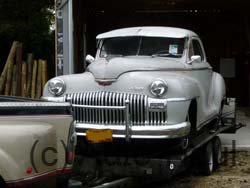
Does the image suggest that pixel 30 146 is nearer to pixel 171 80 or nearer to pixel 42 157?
pixel 42 157

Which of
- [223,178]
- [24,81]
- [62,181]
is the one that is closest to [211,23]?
[24,81]

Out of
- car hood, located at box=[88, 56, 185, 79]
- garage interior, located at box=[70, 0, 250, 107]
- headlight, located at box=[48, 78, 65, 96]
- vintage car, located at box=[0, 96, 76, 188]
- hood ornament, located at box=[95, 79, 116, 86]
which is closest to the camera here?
vintage car, located at box=[0, 96, 76, 188]

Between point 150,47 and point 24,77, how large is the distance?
6346 mm

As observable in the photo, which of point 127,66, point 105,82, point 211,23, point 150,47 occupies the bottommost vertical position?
point 105,82

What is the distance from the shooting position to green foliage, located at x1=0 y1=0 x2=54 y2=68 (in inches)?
955

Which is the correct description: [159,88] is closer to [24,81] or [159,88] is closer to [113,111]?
[113,111]

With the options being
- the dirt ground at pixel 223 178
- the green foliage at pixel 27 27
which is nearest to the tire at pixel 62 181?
the dirt ground at pixel 223 178

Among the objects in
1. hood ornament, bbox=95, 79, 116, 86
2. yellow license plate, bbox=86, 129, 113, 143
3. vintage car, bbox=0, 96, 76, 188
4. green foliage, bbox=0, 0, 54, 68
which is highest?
green foliage, bbox=0, 0, 54, 68

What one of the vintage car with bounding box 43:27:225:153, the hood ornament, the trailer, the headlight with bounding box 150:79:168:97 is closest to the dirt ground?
the trailer

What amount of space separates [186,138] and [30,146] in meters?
3.54

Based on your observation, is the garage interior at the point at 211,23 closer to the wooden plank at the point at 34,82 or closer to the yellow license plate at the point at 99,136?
the wooden plank at the point at 34,82

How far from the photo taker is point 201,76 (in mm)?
9328

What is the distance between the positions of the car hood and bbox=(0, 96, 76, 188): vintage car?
2.54 m

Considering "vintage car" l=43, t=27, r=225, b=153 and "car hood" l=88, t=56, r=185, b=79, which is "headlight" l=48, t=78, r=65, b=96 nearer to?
"vintage car" l=43, t=27, r=225, b=153
